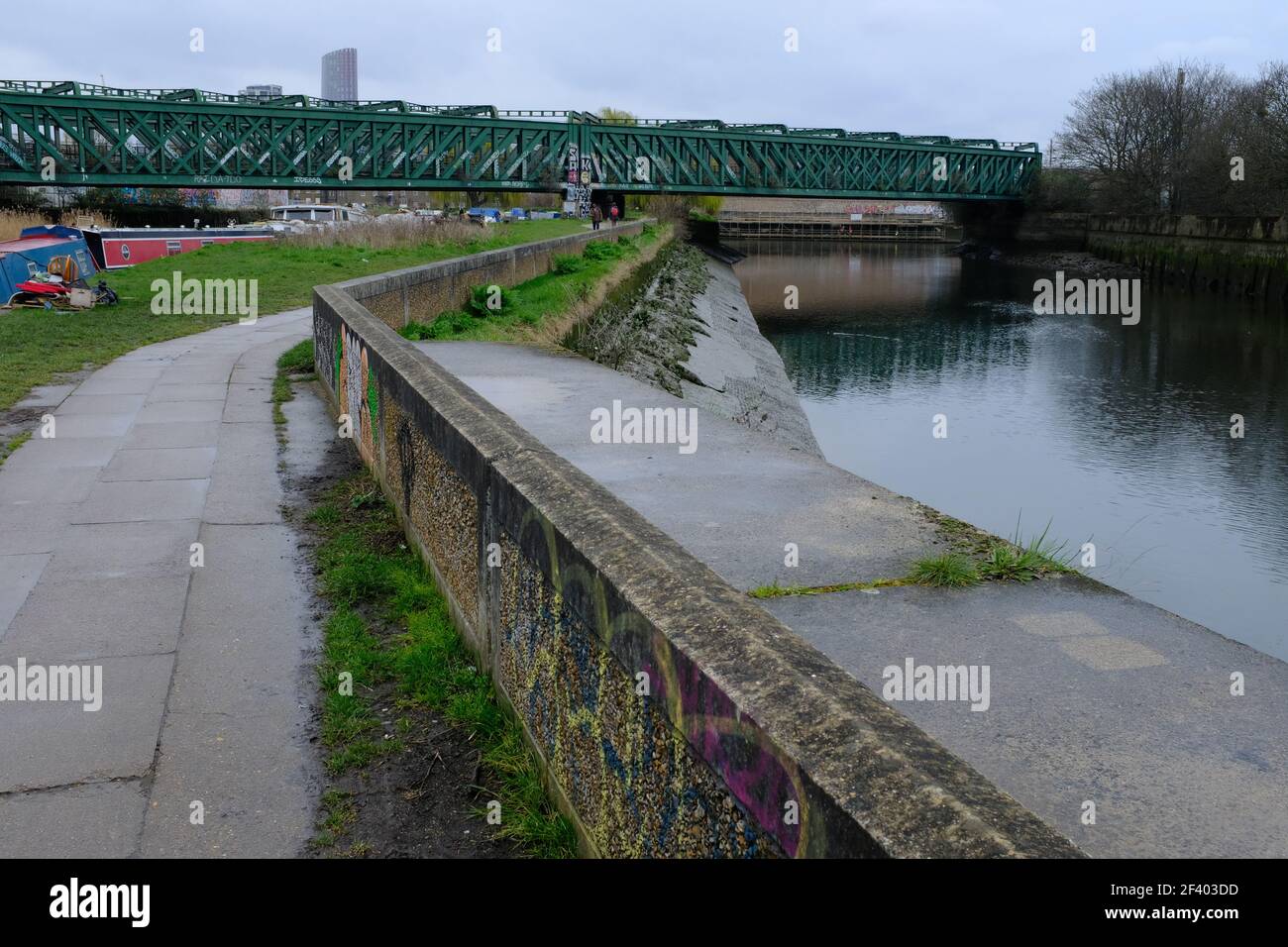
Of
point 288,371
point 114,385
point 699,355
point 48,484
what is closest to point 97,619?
point 48,484

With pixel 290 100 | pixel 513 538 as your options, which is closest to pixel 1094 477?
pixel 513 538

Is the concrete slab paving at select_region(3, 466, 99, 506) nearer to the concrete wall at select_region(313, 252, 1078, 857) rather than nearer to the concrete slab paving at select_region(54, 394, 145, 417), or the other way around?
the concrete slab paving at select_region(54, 394, 145, 417)

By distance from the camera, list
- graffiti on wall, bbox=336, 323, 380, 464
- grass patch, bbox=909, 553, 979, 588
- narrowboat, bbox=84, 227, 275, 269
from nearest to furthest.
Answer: grass patch, bbox=909, 553, 979, 588 → graffiti on wall, bbox=336, 323, 380, 464 → narrowboat, bbox=84, 227, 275, 269

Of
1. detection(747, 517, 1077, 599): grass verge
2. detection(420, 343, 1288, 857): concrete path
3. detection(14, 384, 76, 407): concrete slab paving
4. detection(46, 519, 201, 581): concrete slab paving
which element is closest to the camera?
detection(420, 343, 1288, 857): concrete path

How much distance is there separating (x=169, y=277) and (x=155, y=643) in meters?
28.0

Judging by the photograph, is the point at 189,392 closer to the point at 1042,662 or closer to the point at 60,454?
the point at 60,454

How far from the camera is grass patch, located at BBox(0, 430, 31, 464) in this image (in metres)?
11.1

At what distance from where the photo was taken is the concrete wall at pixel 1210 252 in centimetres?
5569

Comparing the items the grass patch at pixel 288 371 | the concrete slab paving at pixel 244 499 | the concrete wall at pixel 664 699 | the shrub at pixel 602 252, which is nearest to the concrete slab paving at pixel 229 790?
the concrete wall at pixel 664 699

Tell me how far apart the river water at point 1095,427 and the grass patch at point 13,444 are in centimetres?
1123

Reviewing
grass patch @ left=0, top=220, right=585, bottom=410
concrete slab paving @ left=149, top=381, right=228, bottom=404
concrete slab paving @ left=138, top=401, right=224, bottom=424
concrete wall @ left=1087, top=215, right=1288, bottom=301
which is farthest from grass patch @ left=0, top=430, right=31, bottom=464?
Result: concrete wall @ left=1087, top=215, right=1288, bottom=301

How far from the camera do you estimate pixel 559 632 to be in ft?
Answer: 14.8

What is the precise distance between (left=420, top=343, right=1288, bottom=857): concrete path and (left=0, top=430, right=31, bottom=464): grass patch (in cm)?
548

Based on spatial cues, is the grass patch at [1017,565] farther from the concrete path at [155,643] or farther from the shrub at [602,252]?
the shrub at [602,252]
